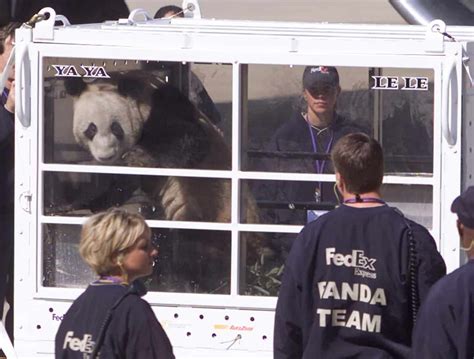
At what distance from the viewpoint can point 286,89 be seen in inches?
218

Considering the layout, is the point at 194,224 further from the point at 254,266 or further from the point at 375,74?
the point at 375,74

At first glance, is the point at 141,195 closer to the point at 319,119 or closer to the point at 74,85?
the point at 74,85

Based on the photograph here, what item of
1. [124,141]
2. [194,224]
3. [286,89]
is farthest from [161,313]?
[286,89]

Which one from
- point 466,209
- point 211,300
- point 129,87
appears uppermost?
point 129,87

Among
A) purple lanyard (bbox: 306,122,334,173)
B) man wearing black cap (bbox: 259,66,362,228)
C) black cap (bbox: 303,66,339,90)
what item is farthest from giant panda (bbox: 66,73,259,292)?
black cap (bbox: 303,66,339,90)

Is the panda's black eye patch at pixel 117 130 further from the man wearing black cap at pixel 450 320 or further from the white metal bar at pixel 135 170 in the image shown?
the man wearing black cap at pixel 450 320

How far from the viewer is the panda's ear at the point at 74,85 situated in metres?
5.68

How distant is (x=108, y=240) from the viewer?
4.05m

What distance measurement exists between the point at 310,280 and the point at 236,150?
1248 mm

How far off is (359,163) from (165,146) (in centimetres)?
152

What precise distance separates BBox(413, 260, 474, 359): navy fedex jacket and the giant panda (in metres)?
1.71

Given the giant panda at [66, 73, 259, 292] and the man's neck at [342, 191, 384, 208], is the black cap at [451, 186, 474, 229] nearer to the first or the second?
the man's neck at [342, 191, 384, 208]

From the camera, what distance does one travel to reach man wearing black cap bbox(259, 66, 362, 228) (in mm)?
5508

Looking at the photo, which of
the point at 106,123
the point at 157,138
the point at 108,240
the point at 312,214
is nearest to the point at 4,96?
the point at 106,123
